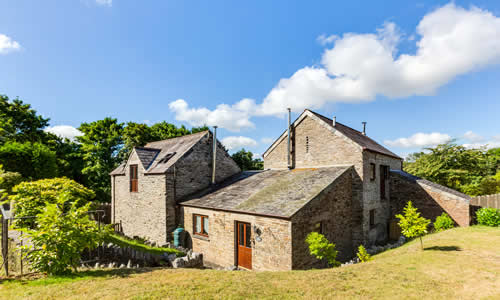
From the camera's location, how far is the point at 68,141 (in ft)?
126

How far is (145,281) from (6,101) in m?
42.4

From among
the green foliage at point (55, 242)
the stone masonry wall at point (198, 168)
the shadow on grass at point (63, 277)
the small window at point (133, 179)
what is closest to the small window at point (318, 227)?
the shadow on grass at point (63, 277)

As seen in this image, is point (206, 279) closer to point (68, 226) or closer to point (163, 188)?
point (68, 226)

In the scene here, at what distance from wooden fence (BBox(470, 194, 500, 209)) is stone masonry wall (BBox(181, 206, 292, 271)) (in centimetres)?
1532

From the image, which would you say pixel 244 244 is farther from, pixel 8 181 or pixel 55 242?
pixel 8 181

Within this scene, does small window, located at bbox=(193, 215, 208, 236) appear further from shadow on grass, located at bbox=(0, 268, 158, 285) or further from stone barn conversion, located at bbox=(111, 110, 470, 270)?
shadow on grass, located at bbox=(0, 268, 158, 285)

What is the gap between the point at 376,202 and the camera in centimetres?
1731

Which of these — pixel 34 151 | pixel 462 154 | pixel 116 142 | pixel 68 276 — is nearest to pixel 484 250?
pixel 68 276

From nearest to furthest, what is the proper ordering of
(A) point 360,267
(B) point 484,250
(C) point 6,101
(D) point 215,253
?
(A) point 360,267 → (B) point 484,250 → (D) point 215,253 → (C) point 6,101

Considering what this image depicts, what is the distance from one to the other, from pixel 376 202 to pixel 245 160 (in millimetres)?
23680

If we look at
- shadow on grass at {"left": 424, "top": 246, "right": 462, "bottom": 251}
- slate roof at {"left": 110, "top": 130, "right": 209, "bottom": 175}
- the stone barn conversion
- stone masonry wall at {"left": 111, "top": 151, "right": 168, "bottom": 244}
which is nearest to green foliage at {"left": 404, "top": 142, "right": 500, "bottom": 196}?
the stone barn conversion

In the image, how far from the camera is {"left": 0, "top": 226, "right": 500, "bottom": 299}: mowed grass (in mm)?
6352

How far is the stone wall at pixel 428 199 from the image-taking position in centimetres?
1664

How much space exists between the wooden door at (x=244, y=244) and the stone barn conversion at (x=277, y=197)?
52 mm
